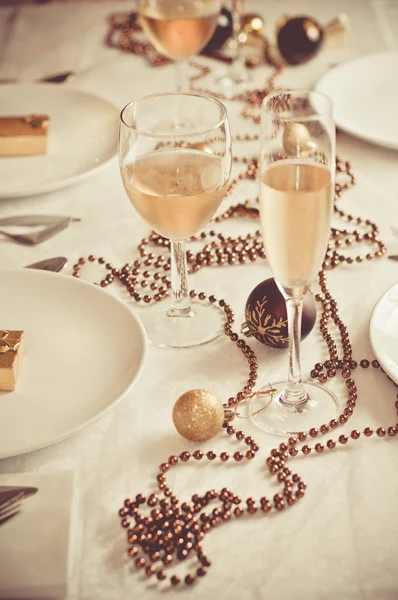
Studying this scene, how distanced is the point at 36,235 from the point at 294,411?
1.88 ft

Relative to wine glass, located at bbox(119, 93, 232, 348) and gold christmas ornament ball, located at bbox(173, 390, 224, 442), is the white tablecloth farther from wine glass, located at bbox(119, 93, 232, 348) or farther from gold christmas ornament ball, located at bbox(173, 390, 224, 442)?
wine glass, located at bbox(119, 93, 232, 348)

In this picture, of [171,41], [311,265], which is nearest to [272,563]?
[311,265]

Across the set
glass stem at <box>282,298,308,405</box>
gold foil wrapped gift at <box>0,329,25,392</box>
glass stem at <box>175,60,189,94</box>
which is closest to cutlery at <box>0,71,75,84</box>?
glass stem at <box>175,60,189,94</box>

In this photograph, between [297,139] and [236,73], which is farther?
[236,73]

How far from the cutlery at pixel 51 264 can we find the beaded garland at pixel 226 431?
23mm

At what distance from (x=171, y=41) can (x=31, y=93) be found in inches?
13.8

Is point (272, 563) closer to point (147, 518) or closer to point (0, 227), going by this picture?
point (147, 518)

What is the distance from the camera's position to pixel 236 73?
1803 mm

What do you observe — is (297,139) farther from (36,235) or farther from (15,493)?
(36,235)

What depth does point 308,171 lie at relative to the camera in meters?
0.77

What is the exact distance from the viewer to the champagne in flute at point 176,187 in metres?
0.97

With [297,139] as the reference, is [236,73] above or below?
below

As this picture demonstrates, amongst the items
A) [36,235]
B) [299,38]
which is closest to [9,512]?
[36,235]

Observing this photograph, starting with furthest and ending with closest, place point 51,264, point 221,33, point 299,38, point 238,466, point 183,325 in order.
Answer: point 221,33 → point 299,38 → point 51,264 → point 183,325 → point 238,466
